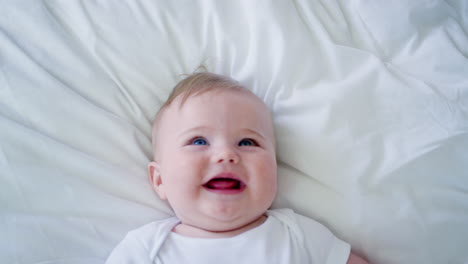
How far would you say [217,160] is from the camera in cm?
87

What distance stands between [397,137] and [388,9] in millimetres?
372

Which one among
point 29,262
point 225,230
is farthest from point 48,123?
point 225,230

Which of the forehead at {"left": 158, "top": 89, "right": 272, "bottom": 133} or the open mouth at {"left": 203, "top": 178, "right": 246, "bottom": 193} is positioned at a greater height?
the forehead at {"left": 158, "top": 89, "right": 272, "bottom": 133}

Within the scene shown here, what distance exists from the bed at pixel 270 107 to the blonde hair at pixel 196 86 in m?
0.07

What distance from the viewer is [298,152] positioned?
1028mm

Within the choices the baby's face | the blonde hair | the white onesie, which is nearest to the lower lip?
the baby's face

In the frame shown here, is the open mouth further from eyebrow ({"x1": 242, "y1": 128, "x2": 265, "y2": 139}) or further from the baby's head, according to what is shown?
eyebrow ({"x1": 242, "y1": 128, "x2": 265, "y2": 139})

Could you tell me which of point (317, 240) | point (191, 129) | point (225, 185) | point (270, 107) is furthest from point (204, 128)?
point (317, 240)

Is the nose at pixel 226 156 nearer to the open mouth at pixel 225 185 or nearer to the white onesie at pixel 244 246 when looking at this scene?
the open mouth at pixel 225 185

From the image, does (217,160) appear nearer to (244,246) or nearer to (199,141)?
(199,141)

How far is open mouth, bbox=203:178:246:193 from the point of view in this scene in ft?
2.91

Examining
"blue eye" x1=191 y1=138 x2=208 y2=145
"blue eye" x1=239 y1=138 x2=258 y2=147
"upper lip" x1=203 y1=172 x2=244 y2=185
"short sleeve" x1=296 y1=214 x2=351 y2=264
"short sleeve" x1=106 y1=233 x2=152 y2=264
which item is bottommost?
"short sleeve" x1=296 y1=214 x2=351 y2=264

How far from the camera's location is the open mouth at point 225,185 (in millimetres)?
887

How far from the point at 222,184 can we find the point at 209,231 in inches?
4.7
